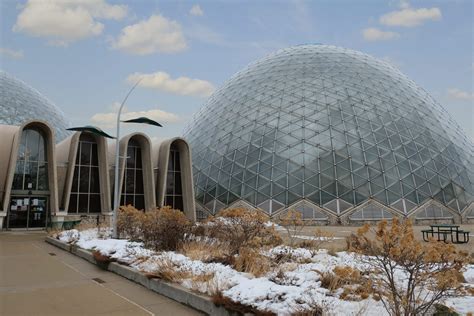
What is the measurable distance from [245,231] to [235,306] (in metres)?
6.86

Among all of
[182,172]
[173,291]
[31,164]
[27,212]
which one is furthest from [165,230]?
[182,172]

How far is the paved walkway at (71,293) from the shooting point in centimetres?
778

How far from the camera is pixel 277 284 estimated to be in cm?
845

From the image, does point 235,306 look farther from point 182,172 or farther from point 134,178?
Answer: point 182,172

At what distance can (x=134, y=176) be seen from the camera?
37.2 meters

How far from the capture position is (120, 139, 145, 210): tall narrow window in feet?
121

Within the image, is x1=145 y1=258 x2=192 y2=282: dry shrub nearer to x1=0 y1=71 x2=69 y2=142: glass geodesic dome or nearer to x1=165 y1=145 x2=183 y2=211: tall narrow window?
x1=165 y1=145 x2=183 y2=211: tall narrow window

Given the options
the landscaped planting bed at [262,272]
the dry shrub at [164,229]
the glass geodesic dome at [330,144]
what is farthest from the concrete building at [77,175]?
the landscaped planting bed at [262,272]

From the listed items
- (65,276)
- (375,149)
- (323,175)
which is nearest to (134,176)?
(323,175)

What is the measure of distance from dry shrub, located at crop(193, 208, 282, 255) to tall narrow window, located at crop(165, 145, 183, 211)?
24.1 m

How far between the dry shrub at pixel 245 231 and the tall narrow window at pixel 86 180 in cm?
2272

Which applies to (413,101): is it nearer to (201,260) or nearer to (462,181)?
(462,181)

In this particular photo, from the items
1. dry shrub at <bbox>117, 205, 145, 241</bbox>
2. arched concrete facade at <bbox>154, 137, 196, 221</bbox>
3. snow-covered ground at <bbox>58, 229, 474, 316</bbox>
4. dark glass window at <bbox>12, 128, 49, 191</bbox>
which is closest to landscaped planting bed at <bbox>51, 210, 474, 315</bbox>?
snow-covered ground at <bbox>58, 229, 474, 316</bbox>

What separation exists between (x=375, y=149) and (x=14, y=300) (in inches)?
1351
